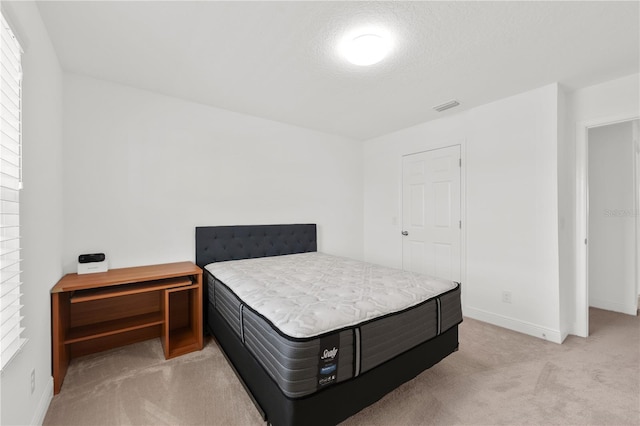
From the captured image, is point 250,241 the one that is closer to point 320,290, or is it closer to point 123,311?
point 123,311

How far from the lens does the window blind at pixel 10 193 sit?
1.18 metres

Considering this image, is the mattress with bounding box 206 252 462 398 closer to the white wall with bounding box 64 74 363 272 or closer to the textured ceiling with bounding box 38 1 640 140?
the white wall with bounding box 64 74 363 272

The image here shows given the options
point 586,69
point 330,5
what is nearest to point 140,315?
point 330,5

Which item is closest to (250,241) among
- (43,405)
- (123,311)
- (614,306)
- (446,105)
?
(123,311)

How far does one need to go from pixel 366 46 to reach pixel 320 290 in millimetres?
1765

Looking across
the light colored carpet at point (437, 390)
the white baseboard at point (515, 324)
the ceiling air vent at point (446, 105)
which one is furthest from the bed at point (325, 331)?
the ceiling air vent at point (446, 105)

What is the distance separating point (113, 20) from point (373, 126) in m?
3.04

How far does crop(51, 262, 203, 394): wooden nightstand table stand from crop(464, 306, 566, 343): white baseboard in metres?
3.05

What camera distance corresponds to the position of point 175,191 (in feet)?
9.62

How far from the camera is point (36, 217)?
5.40 feet

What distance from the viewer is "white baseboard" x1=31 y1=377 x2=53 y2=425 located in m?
1.56

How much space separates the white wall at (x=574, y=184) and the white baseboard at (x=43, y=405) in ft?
13.6

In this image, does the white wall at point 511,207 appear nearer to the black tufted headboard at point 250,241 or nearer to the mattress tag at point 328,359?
the black tufted headboard at point 250,241

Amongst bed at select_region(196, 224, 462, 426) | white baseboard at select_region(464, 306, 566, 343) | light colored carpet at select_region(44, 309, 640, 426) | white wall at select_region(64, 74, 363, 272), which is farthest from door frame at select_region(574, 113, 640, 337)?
white wall at select_region(64, 74, 363, 272)
